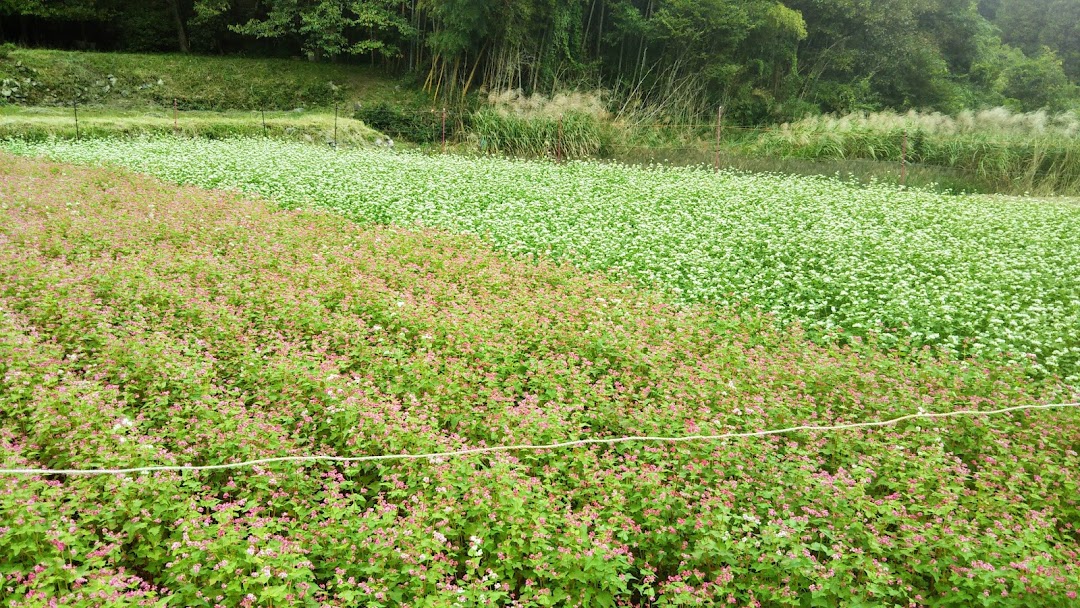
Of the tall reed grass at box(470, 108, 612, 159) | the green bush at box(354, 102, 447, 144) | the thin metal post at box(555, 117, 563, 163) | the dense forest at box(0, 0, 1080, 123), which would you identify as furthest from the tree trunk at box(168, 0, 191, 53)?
the thin metal post at box(555, 117, 563, 163)

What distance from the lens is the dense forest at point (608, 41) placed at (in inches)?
971

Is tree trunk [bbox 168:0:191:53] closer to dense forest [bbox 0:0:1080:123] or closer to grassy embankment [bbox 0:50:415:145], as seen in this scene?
dense forest [bbox 0:0:1080:123]

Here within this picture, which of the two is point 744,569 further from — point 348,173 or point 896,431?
point 348,173

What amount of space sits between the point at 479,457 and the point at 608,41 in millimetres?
28465

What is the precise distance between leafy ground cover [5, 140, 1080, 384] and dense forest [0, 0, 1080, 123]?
32.0 feet

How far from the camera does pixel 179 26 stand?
28984 mm

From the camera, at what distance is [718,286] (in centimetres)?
709

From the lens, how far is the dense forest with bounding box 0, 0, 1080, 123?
2466 centimetres

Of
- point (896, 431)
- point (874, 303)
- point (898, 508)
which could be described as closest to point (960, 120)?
point (874, 303)

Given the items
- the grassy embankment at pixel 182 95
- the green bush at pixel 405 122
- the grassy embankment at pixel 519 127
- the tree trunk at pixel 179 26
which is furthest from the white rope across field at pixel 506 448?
the tree trunk at pixel 179 26

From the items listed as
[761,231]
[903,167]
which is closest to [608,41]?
[903,167]

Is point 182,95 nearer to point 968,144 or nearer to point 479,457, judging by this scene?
point 968,144

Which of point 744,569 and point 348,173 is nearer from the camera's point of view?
point 744,569

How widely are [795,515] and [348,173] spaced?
445 inches
